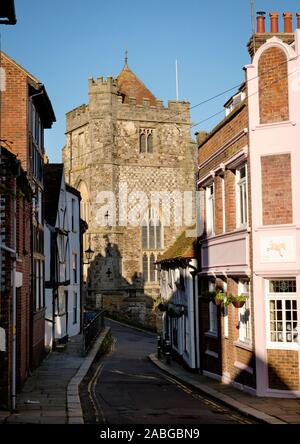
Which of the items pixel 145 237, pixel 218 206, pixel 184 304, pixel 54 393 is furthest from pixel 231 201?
pixel 145 237

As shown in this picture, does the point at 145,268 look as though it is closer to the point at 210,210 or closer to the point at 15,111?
the point at 210,210

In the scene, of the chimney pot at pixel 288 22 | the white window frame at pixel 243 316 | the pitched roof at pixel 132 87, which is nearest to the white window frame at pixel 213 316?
the white window frame at pixel 243 316

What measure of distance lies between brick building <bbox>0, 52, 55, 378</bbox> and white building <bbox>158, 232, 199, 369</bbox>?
506 cm

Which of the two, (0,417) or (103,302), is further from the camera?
(103,302)

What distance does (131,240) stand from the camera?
56844mm

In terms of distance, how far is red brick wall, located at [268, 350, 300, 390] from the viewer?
1574 cm

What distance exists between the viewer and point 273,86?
1652 cm

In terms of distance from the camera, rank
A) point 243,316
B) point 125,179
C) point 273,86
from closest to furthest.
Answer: point 273,86
point 243,316
point 125,179

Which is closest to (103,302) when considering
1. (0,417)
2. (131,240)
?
(131,240)

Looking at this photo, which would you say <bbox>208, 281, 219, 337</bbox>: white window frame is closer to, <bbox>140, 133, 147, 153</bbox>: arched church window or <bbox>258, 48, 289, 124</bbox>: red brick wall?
<bbox>258, 48, 289, 124</bbox>: red brick wall

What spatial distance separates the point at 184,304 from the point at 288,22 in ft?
35.9
